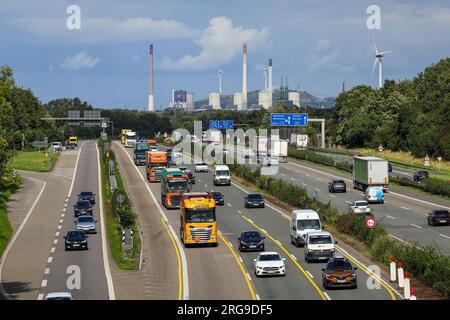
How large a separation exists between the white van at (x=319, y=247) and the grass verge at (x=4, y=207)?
66.9ft

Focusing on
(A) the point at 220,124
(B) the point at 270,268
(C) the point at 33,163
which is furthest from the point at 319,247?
(A) the point at 220,124

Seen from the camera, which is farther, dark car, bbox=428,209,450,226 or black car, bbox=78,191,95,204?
black car, bbox=78,191,95,204

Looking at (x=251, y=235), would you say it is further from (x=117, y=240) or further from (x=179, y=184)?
(x=179, y=184)

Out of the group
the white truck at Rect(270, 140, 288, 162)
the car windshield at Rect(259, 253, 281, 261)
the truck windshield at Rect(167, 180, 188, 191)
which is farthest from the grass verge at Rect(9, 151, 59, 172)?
the car windshield at Rect(259, 253, 281, 261)

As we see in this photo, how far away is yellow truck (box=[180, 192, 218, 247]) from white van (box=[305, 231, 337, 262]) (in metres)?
8.15

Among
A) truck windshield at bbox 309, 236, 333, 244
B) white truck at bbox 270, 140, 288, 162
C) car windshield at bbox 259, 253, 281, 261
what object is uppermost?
white truck at bbox 270, 140, 288, 162

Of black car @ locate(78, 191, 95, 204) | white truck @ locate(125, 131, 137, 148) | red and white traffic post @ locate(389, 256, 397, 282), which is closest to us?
red and white traffic post @ locate(389, 256, 397, 282)

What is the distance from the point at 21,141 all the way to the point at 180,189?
315 ft

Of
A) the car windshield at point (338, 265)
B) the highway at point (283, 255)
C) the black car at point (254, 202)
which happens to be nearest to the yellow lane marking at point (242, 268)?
the highway at point (283, 255)

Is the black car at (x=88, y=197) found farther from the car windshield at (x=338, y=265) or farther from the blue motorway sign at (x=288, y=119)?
the blue motorway sign at (x=288, y=119)

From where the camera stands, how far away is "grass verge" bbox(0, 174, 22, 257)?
61.1 m

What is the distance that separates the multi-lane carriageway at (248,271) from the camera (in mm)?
37844

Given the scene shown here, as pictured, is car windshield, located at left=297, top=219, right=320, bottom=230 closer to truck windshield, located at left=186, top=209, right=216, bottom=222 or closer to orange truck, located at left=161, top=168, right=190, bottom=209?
truck windshield, located at left=186, top=209, right=216, bottom=222

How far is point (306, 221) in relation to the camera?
5447 cm
